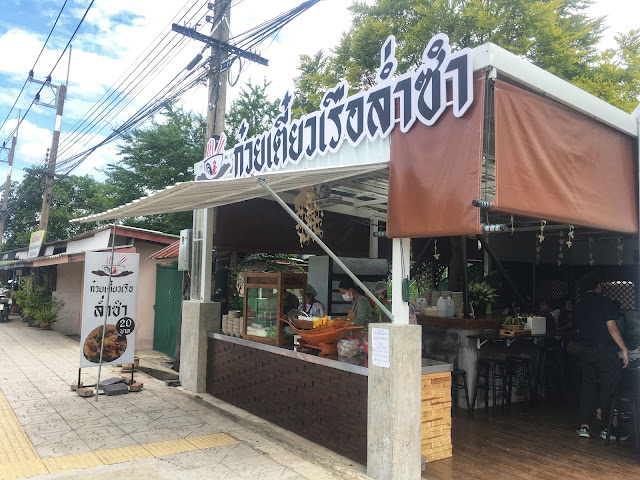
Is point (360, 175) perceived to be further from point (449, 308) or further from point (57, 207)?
point (57, 207)

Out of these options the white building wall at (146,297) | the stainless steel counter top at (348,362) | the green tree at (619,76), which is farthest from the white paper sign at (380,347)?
the green tree at (619,76)

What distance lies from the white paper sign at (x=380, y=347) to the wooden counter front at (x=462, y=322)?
2859mm

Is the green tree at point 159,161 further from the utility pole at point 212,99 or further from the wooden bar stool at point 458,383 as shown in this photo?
the wooden bar stool at point 458,383

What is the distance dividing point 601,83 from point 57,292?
728 inches

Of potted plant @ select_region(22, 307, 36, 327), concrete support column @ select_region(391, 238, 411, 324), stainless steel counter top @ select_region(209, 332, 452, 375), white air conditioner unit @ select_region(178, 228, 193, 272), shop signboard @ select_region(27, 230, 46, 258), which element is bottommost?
potted plant @ select_region(22, 307, 36, 327)

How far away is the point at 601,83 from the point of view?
39.4 feet

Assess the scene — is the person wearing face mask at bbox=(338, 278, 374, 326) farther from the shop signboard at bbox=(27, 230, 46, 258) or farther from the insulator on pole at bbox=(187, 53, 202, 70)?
the shop signboard at bbox=(27, 230, 46, 258)

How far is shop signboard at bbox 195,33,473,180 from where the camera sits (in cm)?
397

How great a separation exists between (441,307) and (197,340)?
3770 mm

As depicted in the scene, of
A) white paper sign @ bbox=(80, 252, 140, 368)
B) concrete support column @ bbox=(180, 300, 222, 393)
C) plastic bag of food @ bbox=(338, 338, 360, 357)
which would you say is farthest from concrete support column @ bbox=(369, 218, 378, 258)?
white paper sign @ bbox=(80, 252, 140, 368)

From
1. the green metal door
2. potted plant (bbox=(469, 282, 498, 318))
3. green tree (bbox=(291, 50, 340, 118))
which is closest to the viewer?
potted plant (bbox=(469, 282, 498, 318))

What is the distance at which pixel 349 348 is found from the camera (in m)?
5.21

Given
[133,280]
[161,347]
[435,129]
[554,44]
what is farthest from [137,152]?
[435,129]

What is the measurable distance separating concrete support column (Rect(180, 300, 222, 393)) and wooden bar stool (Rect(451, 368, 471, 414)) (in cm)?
363
